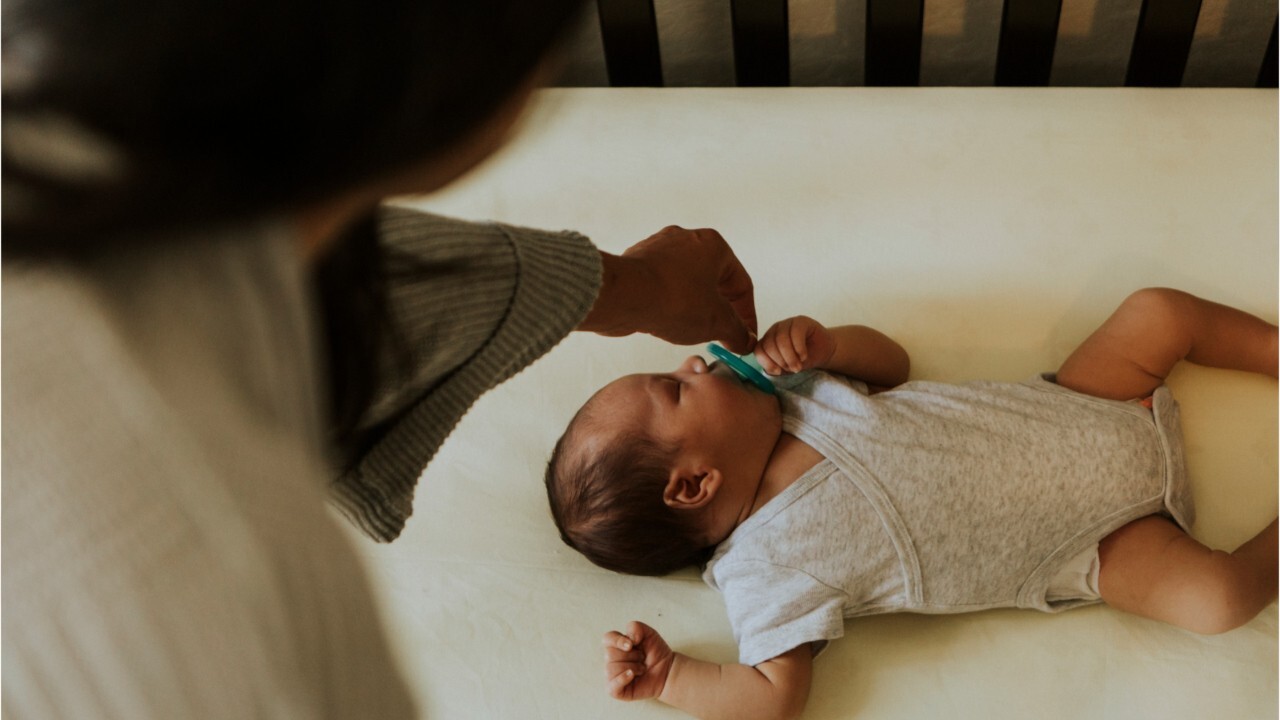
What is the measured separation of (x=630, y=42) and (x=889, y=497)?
73 cm

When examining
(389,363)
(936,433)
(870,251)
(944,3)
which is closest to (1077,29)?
(944,3)

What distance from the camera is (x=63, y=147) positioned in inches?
15.2

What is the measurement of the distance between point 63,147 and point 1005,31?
1.14m

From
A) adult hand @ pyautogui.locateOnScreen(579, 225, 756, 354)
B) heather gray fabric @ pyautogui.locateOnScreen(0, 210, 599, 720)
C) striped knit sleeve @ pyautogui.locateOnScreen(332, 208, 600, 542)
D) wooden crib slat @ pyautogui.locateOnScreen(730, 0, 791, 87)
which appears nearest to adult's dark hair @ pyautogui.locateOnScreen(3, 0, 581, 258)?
heather gray fabric @ pyautogui.locateOnScreen(0, 210, 599, 720)

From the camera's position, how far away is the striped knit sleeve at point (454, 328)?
0.68 meters

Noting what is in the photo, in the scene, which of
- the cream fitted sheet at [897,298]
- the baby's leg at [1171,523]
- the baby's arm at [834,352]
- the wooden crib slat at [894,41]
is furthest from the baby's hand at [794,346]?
the wooden crib slat at [894,41]

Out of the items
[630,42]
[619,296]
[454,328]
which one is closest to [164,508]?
[454,328]

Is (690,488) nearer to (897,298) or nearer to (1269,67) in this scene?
(897,298)

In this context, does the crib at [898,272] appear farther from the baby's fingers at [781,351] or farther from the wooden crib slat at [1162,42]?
the baby's fingers at [781,351]

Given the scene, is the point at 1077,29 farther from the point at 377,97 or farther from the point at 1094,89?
the point at 377,97

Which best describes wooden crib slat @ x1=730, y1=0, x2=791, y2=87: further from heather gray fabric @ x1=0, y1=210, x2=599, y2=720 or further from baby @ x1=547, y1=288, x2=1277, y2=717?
heather gray fabric @ x1=0, y1=210, x2=599, y2=720

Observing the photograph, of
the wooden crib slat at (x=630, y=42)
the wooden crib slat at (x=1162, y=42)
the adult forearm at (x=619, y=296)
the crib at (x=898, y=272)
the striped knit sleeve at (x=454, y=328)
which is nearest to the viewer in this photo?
the striped knit sleeve at (x=454, y=328)

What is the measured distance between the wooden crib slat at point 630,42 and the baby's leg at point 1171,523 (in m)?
0.67

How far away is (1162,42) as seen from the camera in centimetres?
124
